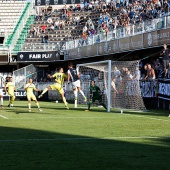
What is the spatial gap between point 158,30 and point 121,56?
10.3 metres

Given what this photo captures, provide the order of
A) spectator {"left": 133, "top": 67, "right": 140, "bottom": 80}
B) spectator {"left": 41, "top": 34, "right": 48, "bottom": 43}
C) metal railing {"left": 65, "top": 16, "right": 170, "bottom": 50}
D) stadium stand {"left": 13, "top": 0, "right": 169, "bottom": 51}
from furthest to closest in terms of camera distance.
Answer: spectator {"left": 41, "top": 34, "right": 48, "bottom": 43}, stadium stand {"left": 13, "top": 0, "right": 169, "bottom": 51}, metal railing {"left": 65, "top": 16, "right": 170, "bottom": 50}, spectator {"left": 133, "top": 67, "right": 140, "bottom": 80}

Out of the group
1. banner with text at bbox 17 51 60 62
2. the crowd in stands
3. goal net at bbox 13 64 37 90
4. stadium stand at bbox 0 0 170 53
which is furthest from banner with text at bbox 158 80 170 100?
banner with text at bbox 17 51 60 62

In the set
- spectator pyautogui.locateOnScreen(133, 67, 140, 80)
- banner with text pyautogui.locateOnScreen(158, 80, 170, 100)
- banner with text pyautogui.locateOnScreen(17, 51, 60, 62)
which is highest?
banner with text pyautogui.locateOnScreen(17, 51, 60, 62)

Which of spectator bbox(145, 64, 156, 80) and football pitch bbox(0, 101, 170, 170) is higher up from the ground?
spectator bbox(145, 64, 156, 80)

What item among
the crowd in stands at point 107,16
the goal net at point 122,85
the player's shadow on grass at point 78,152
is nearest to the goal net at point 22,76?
the crowd in stands at point 107,16

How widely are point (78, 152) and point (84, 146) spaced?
3.02ft

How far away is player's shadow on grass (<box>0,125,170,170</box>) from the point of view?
8594mm

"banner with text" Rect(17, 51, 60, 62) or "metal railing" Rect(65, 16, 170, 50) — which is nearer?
"metal railing" Rect(65, 16, 170, 50)

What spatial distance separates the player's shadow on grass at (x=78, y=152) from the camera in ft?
28.2

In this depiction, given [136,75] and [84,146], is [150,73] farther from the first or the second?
[84,146]

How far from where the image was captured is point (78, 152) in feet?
33.3

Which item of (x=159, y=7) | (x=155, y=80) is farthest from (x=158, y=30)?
(x=159, y=7)

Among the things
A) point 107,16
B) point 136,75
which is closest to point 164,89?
point 136,75

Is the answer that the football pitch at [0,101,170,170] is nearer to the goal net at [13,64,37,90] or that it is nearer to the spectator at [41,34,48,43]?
the goal net at [13,64,37,90]
